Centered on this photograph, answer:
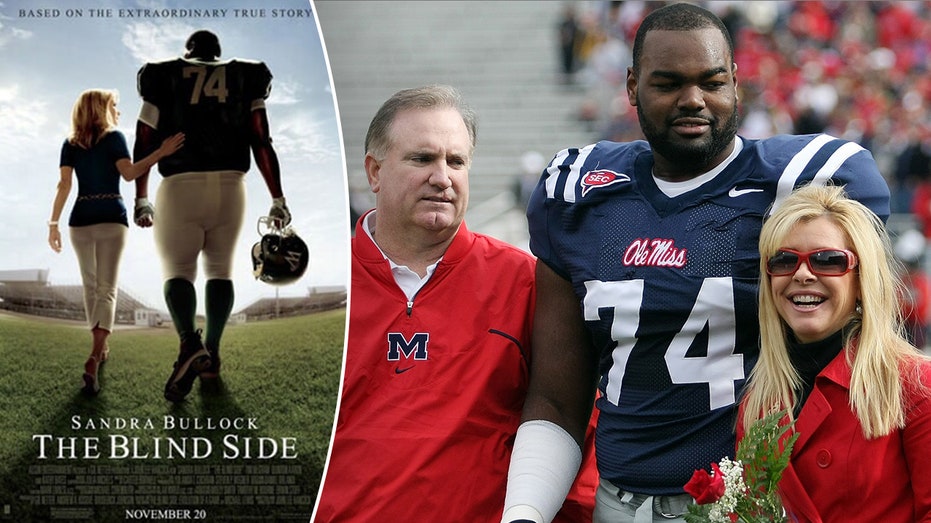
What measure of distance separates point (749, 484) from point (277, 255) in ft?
3.65

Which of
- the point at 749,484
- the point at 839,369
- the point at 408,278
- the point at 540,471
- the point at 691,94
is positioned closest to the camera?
the point at 749,484

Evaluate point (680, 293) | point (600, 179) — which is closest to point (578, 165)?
point (600, 179)

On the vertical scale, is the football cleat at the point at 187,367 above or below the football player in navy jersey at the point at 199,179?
below

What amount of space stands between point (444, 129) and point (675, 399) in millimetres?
714

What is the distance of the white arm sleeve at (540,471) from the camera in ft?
7.16

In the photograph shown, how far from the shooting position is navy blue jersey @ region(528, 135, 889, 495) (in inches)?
83.1

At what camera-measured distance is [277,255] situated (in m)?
2.43

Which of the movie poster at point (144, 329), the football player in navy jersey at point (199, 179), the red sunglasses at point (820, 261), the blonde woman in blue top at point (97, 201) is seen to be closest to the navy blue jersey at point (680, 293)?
the red sunglasses at point (820, 261)

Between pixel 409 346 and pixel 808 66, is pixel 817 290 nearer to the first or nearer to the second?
pixel 409 346

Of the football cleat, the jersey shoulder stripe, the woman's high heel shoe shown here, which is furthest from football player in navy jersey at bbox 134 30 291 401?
the jersey shoulder stripe

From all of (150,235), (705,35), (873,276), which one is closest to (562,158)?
(705,35)

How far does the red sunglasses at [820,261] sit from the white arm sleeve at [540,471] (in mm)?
571

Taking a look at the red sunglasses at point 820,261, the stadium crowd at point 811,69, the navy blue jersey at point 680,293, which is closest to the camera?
the red sunglasses at point 820,261

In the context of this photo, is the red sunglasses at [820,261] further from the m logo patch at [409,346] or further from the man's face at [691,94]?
the m logo patch at [409,346]
